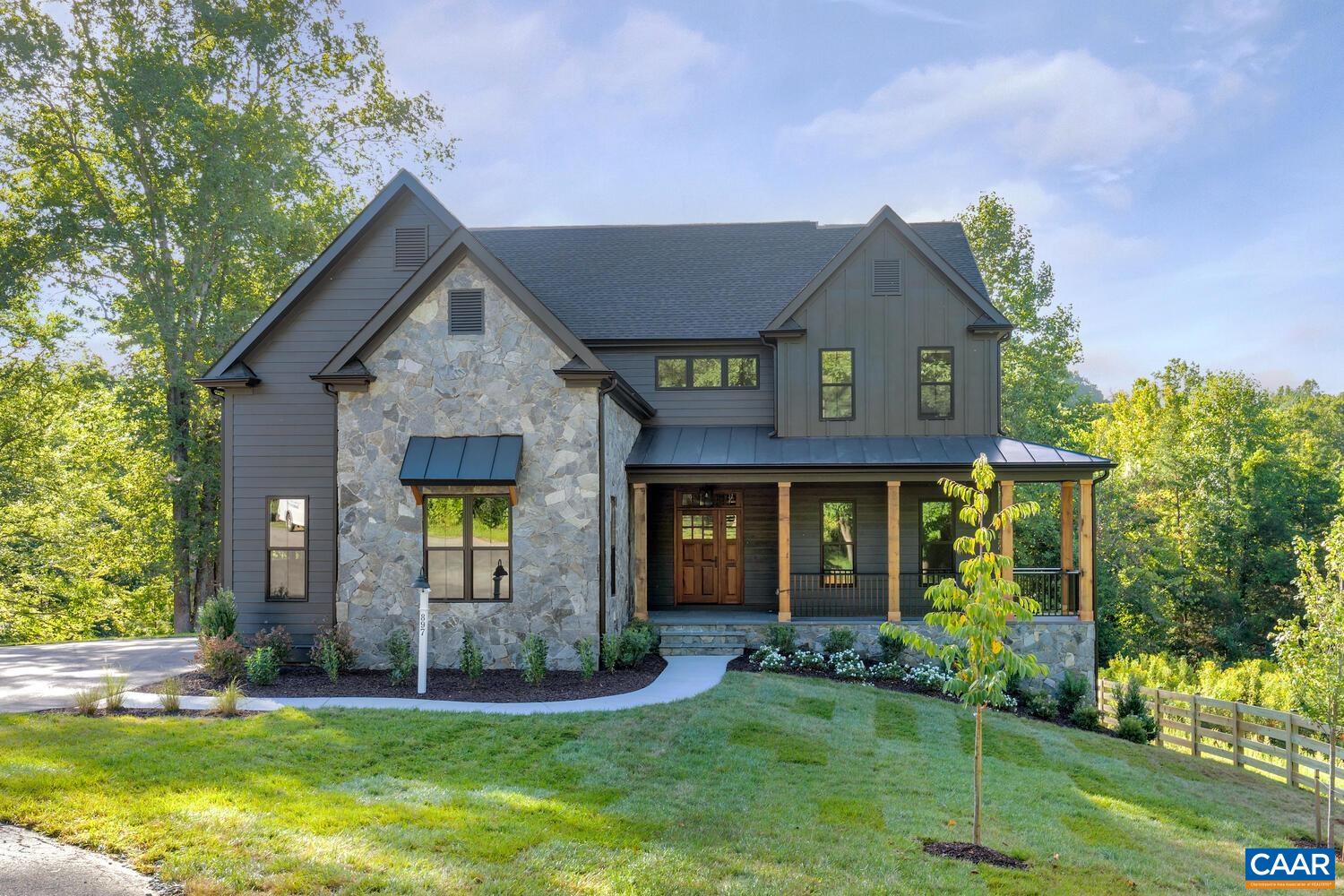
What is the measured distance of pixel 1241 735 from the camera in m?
13.9

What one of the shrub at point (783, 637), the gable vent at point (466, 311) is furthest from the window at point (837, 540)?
the gable vent at point (466, 311)

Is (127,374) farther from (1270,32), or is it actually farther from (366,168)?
(1270,32)

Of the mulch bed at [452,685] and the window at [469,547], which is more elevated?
the window at [469,547]

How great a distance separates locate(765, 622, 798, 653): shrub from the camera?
1532 cm

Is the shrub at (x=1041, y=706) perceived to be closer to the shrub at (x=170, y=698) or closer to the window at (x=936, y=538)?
the window at (x=936, y=538)

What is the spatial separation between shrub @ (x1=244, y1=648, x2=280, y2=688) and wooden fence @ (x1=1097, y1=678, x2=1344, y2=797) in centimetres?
1381

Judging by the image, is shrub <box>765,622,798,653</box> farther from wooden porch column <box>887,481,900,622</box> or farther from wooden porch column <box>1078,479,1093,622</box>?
wooden porch column <box>1078,479,1093,622</box>

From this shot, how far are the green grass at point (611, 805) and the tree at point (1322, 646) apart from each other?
147 cm

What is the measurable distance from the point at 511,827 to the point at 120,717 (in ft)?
19.6

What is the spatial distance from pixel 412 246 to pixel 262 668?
7610 millimetres

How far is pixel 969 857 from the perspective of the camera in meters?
6.76

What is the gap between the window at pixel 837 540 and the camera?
719 inches

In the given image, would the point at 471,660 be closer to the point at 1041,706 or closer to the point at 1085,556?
the point at 1041,706

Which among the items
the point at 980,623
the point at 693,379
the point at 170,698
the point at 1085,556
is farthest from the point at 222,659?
the point at 1085,556
